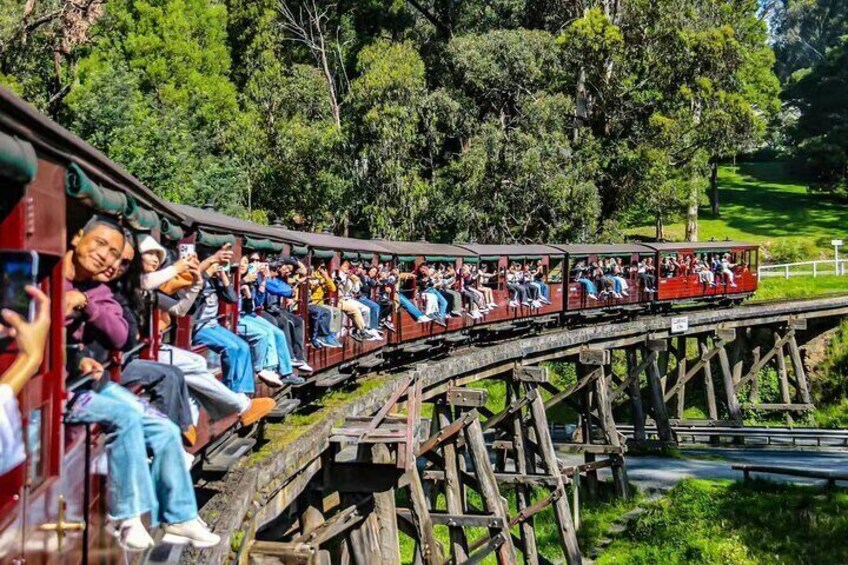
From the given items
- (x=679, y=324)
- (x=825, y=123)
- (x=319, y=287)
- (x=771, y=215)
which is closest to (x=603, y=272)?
(x=679, y=324)

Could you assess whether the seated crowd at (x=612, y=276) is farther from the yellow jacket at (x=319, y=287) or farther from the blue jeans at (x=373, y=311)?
the yellow jacket at (x=319, y=287)

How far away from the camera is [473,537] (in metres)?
18.0

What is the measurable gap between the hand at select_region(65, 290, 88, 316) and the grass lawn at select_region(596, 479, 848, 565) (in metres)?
13.6

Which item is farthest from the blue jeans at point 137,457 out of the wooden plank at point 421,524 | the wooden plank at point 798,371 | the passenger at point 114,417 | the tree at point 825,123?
the tree at point 825,123

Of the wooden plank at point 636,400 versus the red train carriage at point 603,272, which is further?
the red train carriage at point 603,272

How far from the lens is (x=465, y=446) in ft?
59.9

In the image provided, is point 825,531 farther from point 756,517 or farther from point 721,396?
point 721,396

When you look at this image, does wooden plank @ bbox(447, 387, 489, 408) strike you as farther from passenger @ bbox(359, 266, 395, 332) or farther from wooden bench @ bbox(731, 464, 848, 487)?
wooden bench @ bbox(731, 464, 848, 487)

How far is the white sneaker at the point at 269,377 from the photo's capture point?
28.9ft

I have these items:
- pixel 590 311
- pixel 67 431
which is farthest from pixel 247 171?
pixel 67 431

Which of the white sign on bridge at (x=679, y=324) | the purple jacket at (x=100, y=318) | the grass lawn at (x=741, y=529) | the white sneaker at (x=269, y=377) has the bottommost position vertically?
the grass lawn at (x=741, y=529)

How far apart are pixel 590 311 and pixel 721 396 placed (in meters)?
7.20

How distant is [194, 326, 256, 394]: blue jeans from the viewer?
7.54 m

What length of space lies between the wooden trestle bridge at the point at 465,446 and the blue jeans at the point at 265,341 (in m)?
0.70
